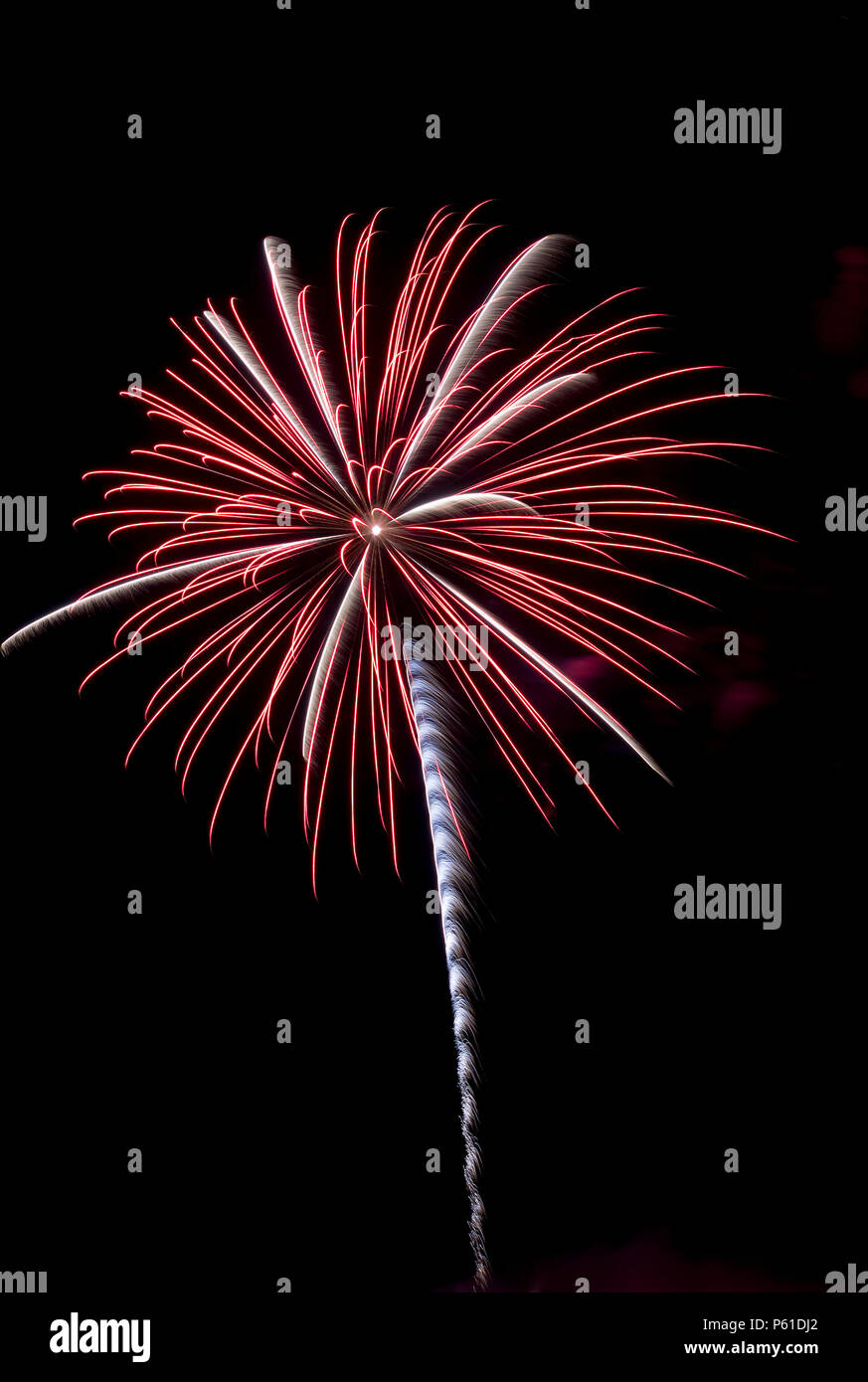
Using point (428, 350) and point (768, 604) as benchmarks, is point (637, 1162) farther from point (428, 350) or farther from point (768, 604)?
point (428, 350)

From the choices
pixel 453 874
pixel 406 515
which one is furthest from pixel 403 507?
pixel 453 874

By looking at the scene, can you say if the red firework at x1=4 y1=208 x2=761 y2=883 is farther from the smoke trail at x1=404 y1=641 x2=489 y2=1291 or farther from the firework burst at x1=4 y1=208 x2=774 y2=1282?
the smoke trail at x1=404 y1=641 x2=489 y2=1291

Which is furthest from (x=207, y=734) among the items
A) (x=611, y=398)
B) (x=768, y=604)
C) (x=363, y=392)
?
(x=768, y=604)

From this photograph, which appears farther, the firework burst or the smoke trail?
the smoke trail

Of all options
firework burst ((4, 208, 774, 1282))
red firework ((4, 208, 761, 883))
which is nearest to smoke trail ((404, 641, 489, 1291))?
firework burst ((4, 208, 774, 1282))

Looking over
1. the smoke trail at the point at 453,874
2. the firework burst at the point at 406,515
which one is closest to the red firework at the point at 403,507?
the firework burst at the point at 406,515
